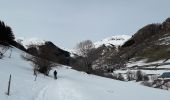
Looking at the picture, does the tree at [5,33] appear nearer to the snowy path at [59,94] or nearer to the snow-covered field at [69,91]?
the snow-covered field at [69,91]

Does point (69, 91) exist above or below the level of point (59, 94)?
above

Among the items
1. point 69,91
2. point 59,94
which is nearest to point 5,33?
point 69,91

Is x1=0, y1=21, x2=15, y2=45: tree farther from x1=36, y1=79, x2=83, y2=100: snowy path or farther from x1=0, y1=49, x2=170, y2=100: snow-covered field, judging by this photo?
x1=36, y1=79, x2=83, y2=100: snowy path

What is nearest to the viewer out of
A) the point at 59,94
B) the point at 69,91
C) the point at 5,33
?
the point at 59,94

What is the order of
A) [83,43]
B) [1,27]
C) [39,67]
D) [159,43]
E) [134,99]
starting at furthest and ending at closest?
1. [159,43]
2. [83,43]
3. [1,27]
4. [39,67]
5. [134,99]

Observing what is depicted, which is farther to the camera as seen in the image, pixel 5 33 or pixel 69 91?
pixel 5 33

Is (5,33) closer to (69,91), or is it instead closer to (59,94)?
(69,91)

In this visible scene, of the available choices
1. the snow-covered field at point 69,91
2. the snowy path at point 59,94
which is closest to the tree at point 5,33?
the snow-covered field at point 69,91

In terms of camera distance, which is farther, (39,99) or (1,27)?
(1,27)

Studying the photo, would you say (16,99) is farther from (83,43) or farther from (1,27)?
(83,43)

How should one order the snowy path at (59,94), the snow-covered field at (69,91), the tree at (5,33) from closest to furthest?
the snowy path at (59,94) < the snow-covered field at (69,91) < the tree at (5,33)

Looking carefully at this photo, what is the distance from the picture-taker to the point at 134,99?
2042 centimetres

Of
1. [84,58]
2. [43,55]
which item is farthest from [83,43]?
[43,55]

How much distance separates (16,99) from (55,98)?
2.98 meters
